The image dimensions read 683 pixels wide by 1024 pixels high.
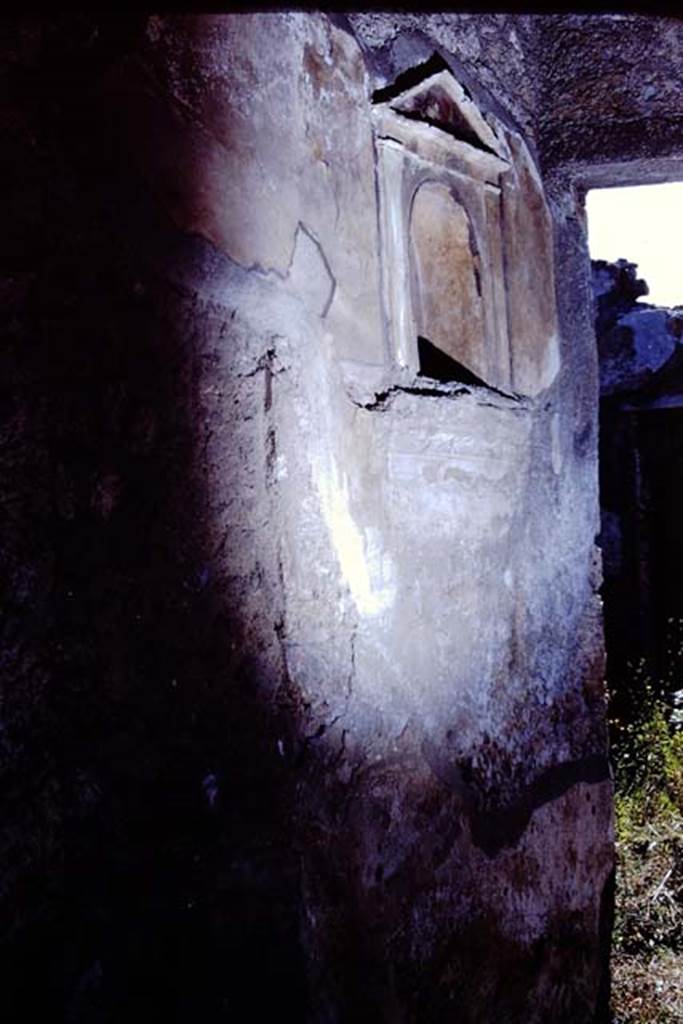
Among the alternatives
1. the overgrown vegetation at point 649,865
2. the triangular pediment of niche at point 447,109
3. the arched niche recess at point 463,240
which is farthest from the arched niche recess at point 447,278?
the overgrown vegetation at point 649,865

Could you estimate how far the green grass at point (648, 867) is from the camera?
8.88 ft

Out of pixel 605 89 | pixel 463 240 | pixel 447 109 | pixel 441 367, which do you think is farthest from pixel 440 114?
pixel 605 89

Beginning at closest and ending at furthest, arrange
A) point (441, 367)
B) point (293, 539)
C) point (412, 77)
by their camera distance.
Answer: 1. point (293, 539)
2. point (412, 77)
3. point (441, 367)

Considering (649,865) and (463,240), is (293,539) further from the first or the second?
(649,865)

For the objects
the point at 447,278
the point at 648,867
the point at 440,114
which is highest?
the point at 440,114

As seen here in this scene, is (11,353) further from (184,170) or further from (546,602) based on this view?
(546,602)

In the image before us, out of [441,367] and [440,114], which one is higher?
[440,114]

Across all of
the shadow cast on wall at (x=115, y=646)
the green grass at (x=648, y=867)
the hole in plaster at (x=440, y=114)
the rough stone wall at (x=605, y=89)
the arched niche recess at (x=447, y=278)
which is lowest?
the green grass at (x=648, y=867)

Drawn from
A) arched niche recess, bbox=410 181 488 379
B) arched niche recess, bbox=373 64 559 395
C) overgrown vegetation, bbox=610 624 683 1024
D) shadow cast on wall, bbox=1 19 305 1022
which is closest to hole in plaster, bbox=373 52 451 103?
arched niche recess, bbox=373 64 559 395

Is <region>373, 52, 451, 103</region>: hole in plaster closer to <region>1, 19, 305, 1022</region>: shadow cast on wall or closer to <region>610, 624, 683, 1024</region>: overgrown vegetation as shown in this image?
<region>1, 19, 305, 1022</region>: shadow cast on wall

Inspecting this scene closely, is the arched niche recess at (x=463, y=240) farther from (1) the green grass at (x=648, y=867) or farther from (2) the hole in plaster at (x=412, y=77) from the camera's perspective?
(1) the green grass at (x=648, y=867)

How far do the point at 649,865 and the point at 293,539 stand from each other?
308 centimetres

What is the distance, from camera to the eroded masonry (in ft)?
3.02

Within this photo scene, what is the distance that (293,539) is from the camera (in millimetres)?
1204
